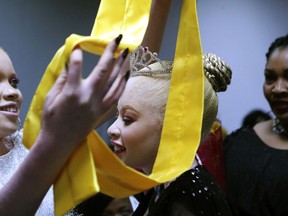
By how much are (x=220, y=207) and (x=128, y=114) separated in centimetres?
24

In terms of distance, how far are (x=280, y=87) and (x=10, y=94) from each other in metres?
0.87

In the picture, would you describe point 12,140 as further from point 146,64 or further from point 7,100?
point 146,64

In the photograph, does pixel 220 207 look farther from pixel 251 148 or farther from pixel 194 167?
pixel 251 148

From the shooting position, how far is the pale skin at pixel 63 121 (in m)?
0.59

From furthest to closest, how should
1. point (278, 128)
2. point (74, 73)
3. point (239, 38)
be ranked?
1. point (239, 38)
2. point (278, 128)
3. point (74, 73)

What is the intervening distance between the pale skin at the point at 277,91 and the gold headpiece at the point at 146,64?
2.21 ft

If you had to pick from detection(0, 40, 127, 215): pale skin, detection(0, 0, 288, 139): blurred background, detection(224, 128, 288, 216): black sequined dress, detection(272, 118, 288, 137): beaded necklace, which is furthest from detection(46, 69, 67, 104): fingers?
detection(0, 0, 288, 139): blurred background

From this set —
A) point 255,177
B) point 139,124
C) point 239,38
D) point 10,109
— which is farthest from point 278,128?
point 239,38

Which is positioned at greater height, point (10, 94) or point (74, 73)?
point (74, 73)

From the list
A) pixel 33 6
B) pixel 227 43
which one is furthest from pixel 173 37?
pixel 33 6

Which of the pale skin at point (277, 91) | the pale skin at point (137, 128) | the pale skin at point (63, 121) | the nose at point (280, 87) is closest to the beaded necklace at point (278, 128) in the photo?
the pale skin at point (277, 91)

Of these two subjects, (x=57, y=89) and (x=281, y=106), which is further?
(x=281, y=106)

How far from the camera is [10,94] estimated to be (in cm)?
103

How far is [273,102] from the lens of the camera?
156cm
